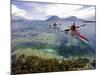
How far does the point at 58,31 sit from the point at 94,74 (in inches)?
28.0

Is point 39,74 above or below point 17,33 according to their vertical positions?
below

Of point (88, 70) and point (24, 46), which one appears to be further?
point (88, 70)

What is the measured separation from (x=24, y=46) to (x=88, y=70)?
2.80 feet

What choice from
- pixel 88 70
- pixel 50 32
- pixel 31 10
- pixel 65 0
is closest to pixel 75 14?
pixel 65 0

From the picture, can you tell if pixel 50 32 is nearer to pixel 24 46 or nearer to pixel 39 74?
pixel 24 46

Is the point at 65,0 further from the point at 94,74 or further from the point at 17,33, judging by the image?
the point at 94,74

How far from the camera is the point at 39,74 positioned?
2.44m

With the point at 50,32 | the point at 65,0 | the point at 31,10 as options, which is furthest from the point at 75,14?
the point at 31,10

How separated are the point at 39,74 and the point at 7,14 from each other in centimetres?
76

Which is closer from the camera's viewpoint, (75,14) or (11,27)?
(11,27)

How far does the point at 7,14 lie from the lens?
2338mm

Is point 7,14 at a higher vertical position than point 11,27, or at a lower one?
higher

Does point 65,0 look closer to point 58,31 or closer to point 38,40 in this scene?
point 58,31

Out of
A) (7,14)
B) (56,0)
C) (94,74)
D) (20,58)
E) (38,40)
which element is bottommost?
(94,74)
